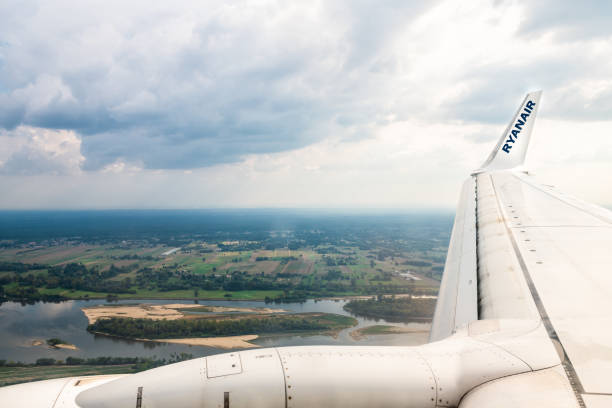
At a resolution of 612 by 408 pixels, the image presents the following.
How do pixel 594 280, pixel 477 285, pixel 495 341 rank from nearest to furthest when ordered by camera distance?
pixel 495 341 < pixel 594 280 < pixel 477 285

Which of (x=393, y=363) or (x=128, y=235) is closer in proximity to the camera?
(x=393, y=363)

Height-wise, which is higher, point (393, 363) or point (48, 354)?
point (393, 363)

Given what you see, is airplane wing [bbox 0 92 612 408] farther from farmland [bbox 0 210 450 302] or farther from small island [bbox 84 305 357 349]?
farmland [bbox 0 210 450 302]

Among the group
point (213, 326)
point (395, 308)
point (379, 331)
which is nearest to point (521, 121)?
point (379, 331)

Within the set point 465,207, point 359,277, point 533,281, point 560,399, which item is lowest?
point 359,277

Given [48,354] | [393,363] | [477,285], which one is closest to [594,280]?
[477,285]

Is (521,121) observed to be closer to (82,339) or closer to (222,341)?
(222,341)

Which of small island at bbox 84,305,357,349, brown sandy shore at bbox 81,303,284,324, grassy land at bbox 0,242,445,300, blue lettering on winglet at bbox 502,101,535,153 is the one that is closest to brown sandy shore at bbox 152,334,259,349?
small island at bbox 84,305,357,349

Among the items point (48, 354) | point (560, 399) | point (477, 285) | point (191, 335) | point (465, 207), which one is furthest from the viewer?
point (191, 335)

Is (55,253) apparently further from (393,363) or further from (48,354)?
(393,363)
